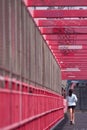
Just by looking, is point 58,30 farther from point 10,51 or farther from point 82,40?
point 10,51

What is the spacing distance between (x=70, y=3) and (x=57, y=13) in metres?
2.31

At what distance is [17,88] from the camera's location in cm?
841

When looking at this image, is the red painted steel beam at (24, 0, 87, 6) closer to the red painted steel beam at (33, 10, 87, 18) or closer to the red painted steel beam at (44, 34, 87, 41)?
the red painted steel beam at (33, 10, 87, 18)

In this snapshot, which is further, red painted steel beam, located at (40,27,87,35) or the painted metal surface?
red painted steel beam, located at (40,27,87,35)

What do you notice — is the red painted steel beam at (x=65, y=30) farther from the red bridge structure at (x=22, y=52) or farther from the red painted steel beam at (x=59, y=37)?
the red painted steel beam at (x=59, y=37)

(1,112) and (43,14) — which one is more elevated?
(43,14)

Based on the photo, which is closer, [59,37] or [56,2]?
[56,2]

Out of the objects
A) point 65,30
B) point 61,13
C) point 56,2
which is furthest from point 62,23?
point 56,2

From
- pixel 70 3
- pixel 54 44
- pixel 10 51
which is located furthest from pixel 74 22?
pixel 10 51

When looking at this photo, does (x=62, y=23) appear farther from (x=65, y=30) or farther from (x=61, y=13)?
(x=61, y=13)

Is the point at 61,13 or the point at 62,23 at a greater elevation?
the point at 62,23

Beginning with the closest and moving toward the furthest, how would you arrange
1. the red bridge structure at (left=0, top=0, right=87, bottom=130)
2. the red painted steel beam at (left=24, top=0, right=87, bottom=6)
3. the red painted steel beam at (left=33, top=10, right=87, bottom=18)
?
the red bridge structure at (left=0, top=0, right=87, bottom=130) → the red painted steel beam at (left=24, top=0, right=87, bottom=6) → the red painted steel beam at (left=33, top=10, right=87, bottom=18)

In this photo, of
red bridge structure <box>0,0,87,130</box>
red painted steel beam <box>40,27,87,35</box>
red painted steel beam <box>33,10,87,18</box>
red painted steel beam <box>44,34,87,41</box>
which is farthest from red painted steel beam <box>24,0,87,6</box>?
red painted steel beam <box>44,34,87,41</box>

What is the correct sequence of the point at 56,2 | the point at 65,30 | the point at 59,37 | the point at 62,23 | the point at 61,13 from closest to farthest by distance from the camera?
the point at 56,2, the point at 61,13, the point at 62,23, the point at 65,30, the point at 59,37
